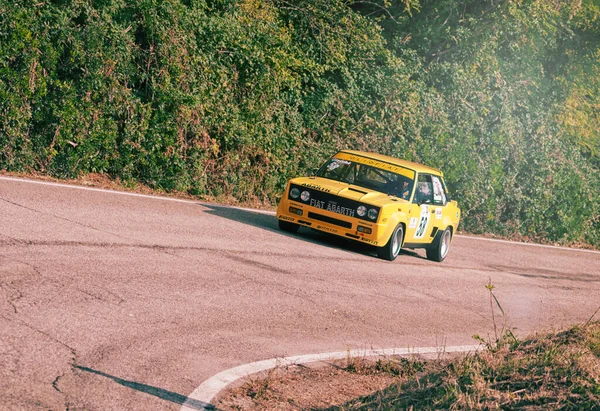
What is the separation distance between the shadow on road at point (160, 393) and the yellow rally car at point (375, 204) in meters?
8.12

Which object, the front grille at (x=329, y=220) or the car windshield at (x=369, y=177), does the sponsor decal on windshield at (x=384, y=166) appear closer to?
the car windshield at (x=369, y=177)

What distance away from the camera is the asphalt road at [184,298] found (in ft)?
21.0

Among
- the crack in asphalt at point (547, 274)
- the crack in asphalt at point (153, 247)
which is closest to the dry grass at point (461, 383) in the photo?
the crack in asphalt at point (153, 247)

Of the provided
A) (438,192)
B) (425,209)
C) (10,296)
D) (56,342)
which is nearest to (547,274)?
(438,192)

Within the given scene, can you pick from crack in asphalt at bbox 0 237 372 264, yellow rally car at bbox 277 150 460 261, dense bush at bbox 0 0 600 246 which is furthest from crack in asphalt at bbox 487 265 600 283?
dense bush at bbox 0 0 600 246

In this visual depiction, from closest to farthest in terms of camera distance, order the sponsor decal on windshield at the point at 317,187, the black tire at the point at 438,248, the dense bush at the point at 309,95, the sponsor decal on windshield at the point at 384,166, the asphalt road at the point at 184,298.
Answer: the asphalt road at the point at 184,298 → the sponsor decal on windshield at the point at 317,187 → the dense bush at the point at 309,95 → the sponsor decal on windshield at the point at 384,166 → the black tire at the point at 438,248

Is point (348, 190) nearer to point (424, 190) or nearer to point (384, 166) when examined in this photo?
point (384, 166)

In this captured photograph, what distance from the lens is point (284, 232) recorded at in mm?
14930

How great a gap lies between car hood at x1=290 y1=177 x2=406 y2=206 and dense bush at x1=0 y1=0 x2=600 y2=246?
11.1ft

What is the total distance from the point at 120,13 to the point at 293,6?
639 cm

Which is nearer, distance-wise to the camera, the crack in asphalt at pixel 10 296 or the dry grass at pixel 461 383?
the dry grass at pixel 461 383

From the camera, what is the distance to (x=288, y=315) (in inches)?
361

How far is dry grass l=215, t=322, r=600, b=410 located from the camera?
5.86 m

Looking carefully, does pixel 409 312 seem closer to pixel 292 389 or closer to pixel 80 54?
pixel 292 389
